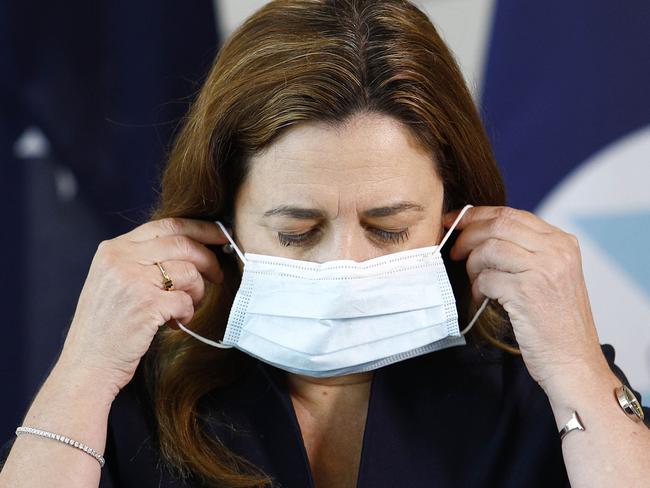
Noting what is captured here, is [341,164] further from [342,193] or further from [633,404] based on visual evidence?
[633,404]

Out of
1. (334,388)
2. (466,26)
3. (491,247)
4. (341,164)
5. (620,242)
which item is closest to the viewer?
(341,164)

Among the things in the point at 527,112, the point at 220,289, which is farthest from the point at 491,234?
the point at 527,112

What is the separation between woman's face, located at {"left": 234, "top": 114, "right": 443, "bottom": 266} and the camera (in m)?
1.53

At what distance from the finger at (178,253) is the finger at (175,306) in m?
0.06

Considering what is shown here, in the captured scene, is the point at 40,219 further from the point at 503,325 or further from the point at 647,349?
the point at 647,349

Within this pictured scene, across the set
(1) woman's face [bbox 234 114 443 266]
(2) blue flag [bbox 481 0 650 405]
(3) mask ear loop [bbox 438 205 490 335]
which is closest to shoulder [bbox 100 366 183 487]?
(1) woman's face [bbox 234 114 443 266]

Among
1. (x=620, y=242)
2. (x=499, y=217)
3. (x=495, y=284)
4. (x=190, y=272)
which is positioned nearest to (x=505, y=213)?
(x=499, y=217)

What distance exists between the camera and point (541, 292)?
160 cm

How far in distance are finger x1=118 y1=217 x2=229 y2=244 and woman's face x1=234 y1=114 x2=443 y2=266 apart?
0.36 feet

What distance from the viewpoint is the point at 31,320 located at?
95.7 inches

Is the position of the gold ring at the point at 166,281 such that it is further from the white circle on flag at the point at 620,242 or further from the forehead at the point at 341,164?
the white circle on flag at the point at 620,242

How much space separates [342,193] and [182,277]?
35 cm

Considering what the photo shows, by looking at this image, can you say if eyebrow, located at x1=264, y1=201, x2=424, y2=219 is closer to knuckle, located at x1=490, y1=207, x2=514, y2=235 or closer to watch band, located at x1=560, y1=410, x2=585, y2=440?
knuckle, located at x1=490, y1=207, x2=514, y2=235

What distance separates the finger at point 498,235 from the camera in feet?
5.32
